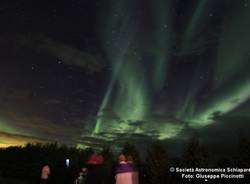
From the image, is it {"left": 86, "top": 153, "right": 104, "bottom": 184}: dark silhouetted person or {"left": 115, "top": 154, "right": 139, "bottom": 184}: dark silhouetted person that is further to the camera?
{"left": 115, "top": 154, "right": 139, "bottom": 184}: dark silhouetted person

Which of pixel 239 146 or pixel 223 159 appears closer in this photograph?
pixel 239 146

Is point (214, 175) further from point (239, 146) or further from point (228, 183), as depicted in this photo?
point (239, 146)

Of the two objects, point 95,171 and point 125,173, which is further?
point 125,173

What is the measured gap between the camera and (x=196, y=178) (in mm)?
38562

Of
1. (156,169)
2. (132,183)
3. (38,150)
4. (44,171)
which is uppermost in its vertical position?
(38,150)

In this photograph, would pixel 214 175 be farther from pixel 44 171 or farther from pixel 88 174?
pixel 88 174

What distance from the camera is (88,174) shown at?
329 inches

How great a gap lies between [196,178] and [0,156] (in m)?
40.7

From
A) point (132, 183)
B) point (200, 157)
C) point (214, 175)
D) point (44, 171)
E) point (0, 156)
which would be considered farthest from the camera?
point (0, 156)

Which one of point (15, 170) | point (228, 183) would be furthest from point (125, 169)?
point (15, 170)

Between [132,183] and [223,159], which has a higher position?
[223,159]

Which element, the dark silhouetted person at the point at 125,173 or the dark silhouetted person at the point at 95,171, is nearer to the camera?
the dark silhouetted person at the point at 95,171

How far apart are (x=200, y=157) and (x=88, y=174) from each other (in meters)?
42.5

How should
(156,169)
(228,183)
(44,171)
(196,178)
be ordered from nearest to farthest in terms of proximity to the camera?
(44,171)
(228,183)
(196,178)
(156,169)
